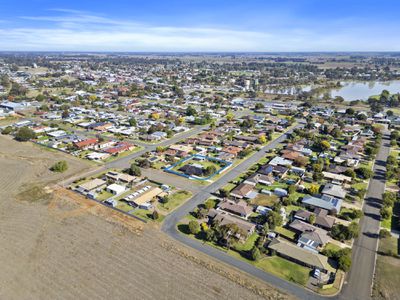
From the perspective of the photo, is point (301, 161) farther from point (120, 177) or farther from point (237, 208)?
point (120, 177)

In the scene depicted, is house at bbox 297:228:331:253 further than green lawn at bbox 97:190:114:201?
No

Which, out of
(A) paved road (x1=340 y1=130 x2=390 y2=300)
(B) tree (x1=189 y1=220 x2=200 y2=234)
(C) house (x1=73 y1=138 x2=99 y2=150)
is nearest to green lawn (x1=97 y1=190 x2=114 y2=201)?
(B) tree (x1=189 y1=220 x2=200 y2=234)

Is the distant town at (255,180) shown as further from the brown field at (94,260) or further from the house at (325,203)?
the brown field at (94,260)

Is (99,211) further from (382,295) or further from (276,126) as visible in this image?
(276,126)

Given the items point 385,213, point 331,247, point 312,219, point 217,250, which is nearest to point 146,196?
point 217,250

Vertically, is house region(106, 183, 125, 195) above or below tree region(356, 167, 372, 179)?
below

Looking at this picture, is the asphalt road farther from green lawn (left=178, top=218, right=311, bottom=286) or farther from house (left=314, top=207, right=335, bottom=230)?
house (left=314, top=207, right=335, bottom=230)
